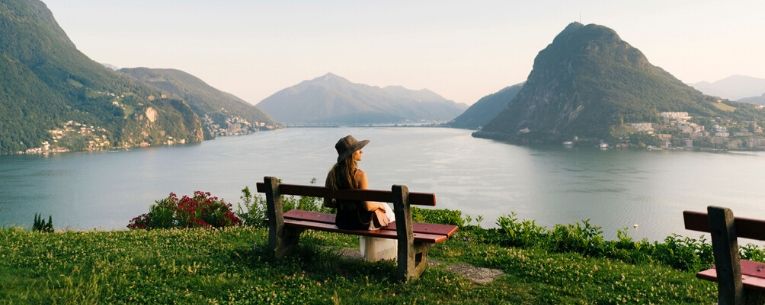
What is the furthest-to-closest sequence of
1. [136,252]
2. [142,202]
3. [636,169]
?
[636,169], [142,202], [136,252]

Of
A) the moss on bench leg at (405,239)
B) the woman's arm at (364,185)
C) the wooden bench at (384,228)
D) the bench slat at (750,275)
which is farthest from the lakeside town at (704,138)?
the bench slat at (750,275)

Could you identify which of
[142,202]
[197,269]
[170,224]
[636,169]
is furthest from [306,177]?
[197,269]

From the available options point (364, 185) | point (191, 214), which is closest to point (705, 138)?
point (191, 214)

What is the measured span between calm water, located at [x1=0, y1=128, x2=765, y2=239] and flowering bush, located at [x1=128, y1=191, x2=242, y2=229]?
42508 mm

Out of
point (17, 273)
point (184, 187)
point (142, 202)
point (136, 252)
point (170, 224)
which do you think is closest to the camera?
point (17, 273)

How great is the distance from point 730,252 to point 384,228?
179 inches

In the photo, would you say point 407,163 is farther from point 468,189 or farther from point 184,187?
point 184,187

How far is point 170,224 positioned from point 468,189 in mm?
88492

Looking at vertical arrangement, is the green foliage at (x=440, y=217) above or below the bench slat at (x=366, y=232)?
below

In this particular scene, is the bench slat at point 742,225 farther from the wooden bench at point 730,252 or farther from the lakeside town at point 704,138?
the lakeside town at point 704,138

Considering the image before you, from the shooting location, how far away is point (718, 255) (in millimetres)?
5195

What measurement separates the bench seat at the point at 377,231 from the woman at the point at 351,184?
0.48 ft

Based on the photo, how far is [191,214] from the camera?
1489 centimetres

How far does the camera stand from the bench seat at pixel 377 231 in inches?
303
